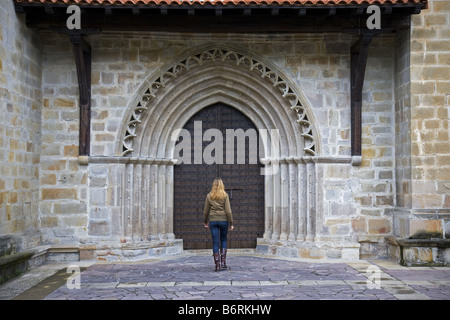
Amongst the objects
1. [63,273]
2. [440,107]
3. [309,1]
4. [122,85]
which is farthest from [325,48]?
[63,273]

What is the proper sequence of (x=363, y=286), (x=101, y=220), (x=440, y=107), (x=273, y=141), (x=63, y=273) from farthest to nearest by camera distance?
(x=273, y=141) < (x=101, y=220) < (x=440, y=107) < (x=63, y=273) < (x=363, y=286)

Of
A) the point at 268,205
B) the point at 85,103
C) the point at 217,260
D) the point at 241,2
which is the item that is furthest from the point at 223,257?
the point at 241,2

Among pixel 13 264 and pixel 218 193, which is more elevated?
pixel 218 193

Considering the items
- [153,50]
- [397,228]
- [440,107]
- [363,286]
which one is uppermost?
[153,50]

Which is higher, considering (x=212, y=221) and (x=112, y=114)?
(x=112, y=114)

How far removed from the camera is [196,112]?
968 centimetres

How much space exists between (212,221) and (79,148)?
8.98 ft

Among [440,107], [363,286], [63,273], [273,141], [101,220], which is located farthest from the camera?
[273,141]

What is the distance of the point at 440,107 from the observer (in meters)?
8.36

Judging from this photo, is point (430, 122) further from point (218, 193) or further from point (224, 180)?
point (224, 180)

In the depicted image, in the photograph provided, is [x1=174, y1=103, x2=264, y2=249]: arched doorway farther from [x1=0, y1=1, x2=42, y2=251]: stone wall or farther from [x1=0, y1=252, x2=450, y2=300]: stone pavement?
[x1=0, y1=1, x2=42, y2=251]: stone wall

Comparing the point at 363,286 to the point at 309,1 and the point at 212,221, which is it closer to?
the point at 212,221

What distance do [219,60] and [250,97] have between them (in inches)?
33.9

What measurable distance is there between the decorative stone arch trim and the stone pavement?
206cm
